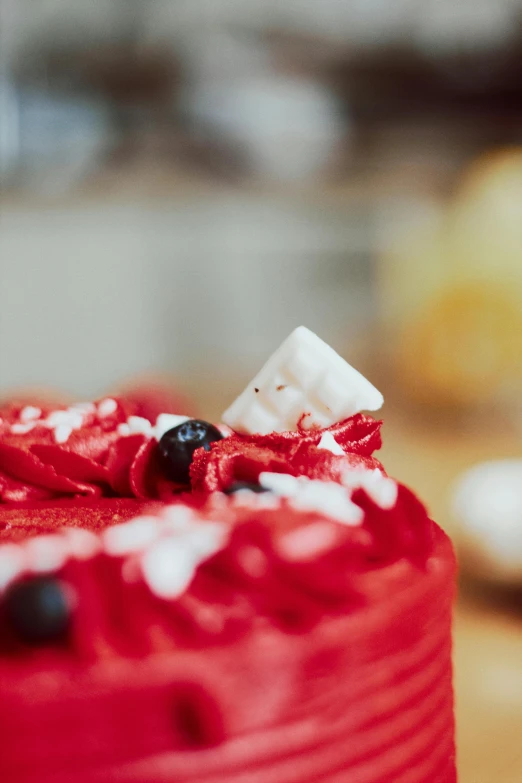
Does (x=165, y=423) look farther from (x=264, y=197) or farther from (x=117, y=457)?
(x=264, y=197)

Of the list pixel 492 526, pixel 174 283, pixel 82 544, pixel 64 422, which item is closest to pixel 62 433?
pixel 64 422

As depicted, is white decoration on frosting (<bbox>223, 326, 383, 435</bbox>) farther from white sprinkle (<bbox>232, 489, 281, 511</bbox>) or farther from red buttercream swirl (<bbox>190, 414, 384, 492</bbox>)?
white sprinkle (<bbox>232, 489, 281, 511</bbox>)

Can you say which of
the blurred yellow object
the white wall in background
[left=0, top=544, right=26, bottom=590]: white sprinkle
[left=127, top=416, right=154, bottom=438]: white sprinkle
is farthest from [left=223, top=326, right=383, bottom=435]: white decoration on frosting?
the white wall in background

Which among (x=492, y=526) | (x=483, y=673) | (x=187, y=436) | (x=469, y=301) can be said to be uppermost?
(x=187, y=436)

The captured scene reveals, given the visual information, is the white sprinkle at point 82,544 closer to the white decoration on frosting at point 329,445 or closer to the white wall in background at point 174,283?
the white decoration on frosting at point 329,445

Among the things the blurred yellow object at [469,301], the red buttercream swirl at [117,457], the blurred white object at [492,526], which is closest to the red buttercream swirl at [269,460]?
the red buttercream swirl at [117,457]

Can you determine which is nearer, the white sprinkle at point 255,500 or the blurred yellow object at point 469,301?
the white sprinkle at point 255,500

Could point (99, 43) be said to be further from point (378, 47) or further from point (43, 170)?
point (378, 47)
